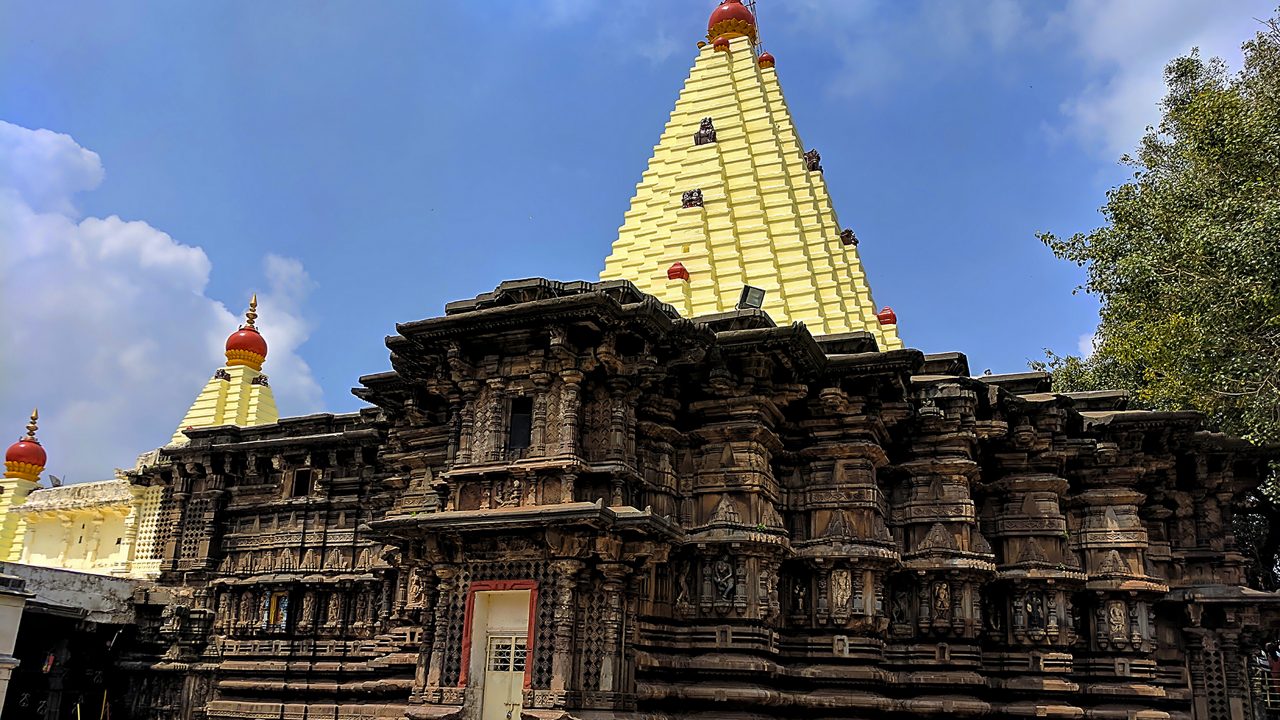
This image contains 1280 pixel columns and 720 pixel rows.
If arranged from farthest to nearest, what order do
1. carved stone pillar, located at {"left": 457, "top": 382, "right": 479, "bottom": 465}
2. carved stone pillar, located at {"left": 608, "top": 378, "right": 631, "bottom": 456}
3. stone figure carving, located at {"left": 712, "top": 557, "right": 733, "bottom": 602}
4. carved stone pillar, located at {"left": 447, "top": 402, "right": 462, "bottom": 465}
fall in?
carved stone pillar, located at {"left": 447, "top": 402, "right": 462, "bottom": 465}, stone figure carving, located at {"left": 712, "top": 557, "right": 733, "bottom": 602}, carved stone pillar, located at {"left": 457, "top": 382, "right": 479, "bottom": 465}, carved stone pillar, located at {"left": 608, "top": 378, "right": 631, "bottom": 456}

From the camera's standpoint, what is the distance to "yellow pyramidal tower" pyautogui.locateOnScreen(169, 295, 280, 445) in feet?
99.3

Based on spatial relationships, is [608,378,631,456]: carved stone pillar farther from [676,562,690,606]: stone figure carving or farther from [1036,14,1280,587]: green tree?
[1036,14,1280,587]: green tree

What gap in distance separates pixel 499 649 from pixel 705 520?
3.49 metres

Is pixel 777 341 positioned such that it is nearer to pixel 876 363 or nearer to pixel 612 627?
pixel 876 363

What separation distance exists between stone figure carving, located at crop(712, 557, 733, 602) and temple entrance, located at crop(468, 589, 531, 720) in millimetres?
2793

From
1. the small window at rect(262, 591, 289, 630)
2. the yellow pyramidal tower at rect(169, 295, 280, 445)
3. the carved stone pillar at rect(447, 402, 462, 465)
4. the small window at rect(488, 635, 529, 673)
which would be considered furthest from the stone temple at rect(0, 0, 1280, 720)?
the yellow pyramidal tower at rect(169, 295, 280, 445)

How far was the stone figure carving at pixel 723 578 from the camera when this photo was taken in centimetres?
1445

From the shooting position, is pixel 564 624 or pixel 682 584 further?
pixel 682 584

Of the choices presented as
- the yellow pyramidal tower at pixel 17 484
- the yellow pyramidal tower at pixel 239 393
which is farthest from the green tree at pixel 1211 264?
the yellow pyramidal tower at pixel 17 484

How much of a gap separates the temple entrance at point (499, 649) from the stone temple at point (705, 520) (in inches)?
1.4

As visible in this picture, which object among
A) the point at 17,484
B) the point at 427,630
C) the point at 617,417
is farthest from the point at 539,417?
the point at 17,484

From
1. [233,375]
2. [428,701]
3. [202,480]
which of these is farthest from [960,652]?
[233,375]

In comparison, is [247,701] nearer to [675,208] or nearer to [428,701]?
[428,701]

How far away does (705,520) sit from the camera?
1495cm
